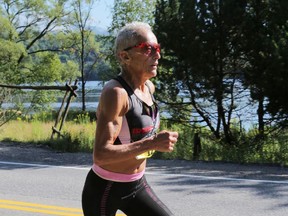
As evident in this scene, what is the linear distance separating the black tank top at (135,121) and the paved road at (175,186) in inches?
142

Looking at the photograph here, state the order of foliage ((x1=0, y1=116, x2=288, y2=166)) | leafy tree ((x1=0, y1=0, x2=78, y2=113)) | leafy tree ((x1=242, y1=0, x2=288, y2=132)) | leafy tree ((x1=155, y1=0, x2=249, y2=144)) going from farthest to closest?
leafy tree ((x1=0, y1=0, x2=78, y2=113)), leafy tree ((x1=155, y1=0, x2=249, y2=144)), foliage ((x1=0, y1=116, x2=288, y2=166)), leafy tree ((x1=242, y1=0, x2=288, y2=132))

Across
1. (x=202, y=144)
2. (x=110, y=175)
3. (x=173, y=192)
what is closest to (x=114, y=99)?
(x=110, y=175)

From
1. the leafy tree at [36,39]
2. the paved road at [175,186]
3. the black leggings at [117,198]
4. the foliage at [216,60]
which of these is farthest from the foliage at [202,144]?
the leafy tree at [36,39]

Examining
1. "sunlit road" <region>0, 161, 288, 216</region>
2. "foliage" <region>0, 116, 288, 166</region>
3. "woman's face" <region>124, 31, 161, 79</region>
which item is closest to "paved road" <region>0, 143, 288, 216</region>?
"sunlit road" <region>0, 161, 288, 216</region>

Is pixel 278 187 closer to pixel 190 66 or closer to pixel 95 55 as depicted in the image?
pixel 190 66

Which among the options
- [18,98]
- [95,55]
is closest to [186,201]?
[18,98]

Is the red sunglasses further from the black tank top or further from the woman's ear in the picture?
the black tank top

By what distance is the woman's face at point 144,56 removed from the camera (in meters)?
2.72

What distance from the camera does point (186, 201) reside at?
22.2ft

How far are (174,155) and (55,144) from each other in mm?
3301

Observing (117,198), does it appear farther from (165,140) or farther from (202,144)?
(202,144)

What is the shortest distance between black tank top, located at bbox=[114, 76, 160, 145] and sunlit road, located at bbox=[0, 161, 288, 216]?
11.6 feet

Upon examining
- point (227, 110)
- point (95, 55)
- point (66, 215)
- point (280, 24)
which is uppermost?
point (95, 55)

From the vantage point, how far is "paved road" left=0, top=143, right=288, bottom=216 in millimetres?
Result: 6402
